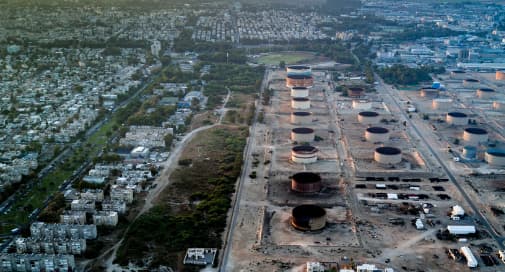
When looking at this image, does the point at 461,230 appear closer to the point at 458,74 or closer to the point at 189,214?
the point at 189,214

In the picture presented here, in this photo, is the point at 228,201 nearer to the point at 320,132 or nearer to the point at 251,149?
the point at 251,149

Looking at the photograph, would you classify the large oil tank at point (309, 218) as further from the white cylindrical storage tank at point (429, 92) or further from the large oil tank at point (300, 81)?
the large oil tank at point (300, 81)

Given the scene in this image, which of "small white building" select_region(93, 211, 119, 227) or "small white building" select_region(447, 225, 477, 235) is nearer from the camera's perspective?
"small white building" select_region(447, 225, 477, 235)

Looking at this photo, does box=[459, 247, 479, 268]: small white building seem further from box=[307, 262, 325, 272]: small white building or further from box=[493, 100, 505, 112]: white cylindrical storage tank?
box=[493, 100, 505, 112]: white cylindrical storage tank

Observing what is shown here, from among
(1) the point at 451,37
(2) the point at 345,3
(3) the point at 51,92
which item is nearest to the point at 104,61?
(3) the point at 51,92

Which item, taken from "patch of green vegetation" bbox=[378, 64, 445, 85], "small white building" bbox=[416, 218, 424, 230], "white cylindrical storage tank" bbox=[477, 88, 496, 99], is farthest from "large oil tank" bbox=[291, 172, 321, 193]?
"patch of green vegetation" bbox=[378, 64, 445, 85]

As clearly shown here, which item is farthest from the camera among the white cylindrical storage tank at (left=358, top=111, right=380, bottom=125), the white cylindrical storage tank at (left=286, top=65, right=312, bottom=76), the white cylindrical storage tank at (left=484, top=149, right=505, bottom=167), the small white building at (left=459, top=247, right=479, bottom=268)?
the white cylindrical storage tank at (left=286, top=65, right=312, bottom=76)
